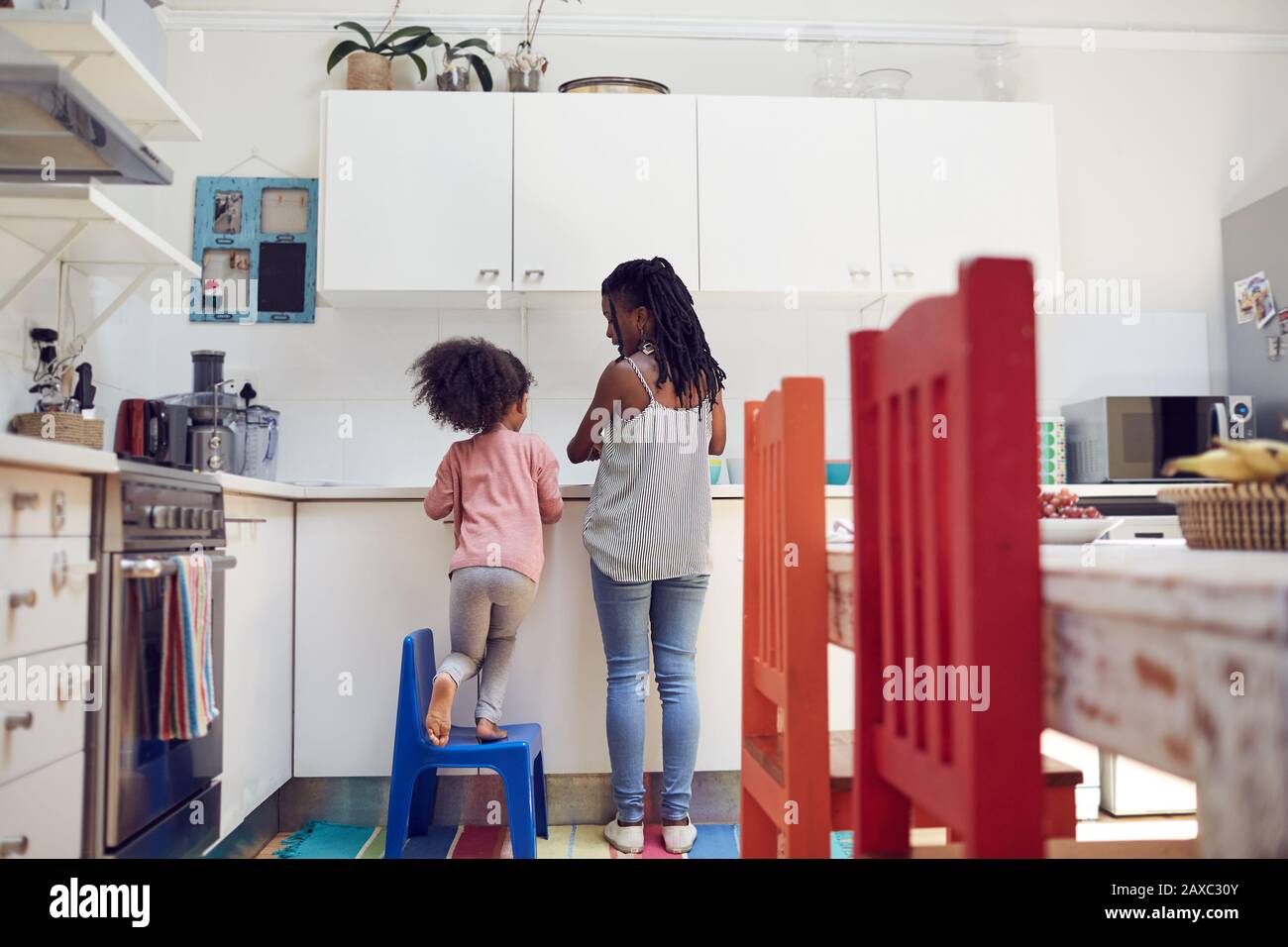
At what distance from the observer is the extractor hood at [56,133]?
159cm

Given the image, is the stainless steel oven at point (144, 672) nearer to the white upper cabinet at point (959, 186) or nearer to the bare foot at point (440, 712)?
the bare foot at point (440, 712)

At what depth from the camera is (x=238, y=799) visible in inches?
78.7

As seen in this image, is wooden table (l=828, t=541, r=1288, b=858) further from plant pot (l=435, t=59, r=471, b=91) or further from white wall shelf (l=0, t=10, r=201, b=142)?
plant pot (l=435, t=59, r=471, b=91)

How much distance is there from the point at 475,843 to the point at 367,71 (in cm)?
221

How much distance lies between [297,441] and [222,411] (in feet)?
1.31

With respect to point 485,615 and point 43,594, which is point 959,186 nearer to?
point 485,615

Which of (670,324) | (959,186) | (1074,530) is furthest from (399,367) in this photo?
(1074,530)

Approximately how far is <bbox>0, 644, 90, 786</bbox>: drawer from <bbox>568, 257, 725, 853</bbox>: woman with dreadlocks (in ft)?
3.41

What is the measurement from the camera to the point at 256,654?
2.11 m

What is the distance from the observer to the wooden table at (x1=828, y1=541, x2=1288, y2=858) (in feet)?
1.68

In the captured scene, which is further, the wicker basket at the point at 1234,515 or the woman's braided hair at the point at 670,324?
the woman's braided hair at the point at 670,324

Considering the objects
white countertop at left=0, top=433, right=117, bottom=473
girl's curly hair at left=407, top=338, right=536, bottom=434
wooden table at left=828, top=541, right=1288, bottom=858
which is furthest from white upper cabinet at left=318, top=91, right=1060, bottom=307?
wooden table at left=828, top=541, right=1288, bottom=858

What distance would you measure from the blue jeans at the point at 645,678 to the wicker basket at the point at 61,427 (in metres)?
1.13

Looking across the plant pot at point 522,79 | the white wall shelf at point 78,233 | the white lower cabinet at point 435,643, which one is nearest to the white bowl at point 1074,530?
the white lower cabinet at point 435,643
